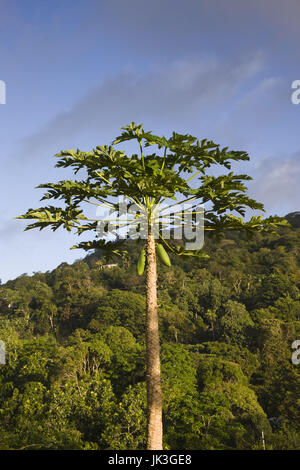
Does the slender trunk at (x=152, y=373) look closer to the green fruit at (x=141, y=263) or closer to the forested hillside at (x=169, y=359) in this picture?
the green fruit at (x=141, y=263)

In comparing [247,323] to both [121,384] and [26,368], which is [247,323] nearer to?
[121,384]

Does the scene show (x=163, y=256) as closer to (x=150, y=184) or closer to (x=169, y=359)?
(x=150, y=184)

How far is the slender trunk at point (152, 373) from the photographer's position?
6242 millimetres

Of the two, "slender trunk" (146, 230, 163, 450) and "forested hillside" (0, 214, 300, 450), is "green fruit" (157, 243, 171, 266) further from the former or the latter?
"forested hillside" (0, 214, 300, 450)

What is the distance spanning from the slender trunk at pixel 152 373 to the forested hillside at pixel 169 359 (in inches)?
76.5

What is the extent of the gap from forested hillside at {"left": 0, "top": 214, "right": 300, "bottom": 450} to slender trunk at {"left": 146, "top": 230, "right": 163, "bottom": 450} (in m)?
1.94

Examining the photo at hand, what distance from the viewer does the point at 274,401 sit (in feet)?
127

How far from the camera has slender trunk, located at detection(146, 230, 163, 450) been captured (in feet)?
20.5

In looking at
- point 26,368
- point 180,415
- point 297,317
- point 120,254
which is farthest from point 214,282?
point 120,254

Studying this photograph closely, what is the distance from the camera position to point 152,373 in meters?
6.31

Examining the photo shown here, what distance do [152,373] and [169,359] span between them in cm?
3795

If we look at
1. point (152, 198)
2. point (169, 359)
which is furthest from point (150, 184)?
point (169, 359)

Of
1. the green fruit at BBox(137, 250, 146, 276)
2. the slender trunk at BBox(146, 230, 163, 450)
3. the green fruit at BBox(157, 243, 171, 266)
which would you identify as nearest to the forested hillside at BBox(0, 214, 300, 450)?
the slender trunk at BBox(146, 230, 163, 450)

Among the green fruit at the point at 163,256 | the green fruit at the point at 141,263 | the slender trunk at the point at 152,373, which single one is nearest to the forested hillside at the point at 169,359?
the slender trunk at the point at 152,373
